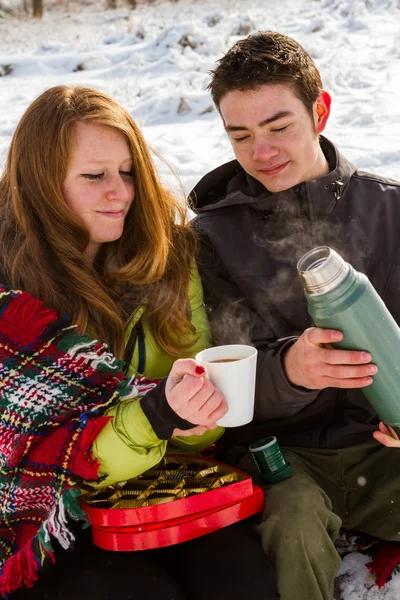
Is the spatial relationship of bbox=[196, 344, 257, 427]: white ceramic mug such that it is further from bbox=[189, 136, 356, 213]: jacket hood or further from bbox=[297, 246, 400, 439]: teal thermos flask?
bbox=[189, 136, 356, 213]: jacket hood

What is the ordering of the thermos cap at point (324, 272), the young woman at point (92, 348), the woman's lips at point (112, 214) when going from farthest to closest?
the woman's lips at point (112, 214) < the young woman at point (92, 348) < the thermos cap at point (324, 272)

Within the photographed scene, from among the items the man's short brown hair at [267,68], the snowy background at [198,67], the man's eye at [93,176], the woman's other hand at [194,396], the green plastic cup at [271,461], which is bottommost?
the snowy background at [198,67]

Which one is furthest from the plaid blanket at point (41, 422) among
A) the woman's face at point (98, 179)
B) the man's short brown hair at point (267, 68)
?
the man's short brown hair at point (267, 68)

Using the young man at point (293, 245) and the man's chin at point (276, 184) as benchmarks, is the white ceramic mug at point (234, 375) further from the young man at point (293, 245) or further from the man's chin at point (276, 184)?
the man's chin at point (276, 184)

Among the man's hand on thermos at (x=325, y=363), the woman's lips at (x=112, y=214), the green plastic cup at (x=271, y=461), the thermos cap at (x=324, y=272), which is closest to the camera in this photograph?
the thermos cap at (x=324, y=272)

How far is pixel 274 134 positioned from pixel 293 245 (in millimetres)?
441

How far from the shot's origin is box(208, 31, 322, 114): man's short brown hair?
274cm

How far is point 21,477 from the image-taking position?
7.62 feet

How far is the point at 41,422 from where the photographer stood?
231cm

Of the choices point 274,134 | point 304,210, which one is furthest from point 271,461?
point 274,134

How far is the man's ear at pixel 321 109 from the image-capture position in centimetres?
288

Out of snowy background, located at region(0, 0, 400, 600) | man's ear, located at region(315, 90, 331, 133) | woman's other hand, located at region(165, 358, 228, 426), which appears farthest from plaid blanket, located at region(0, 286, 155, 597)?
man's ear, located at region(315, 90, 331, 133)

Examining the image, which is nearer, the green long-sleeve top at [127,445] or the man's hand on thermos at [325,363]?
the man's hand on thermos at [325,363]

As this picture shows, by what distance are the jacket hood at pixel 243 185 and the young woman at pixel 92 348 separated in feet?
0.81
